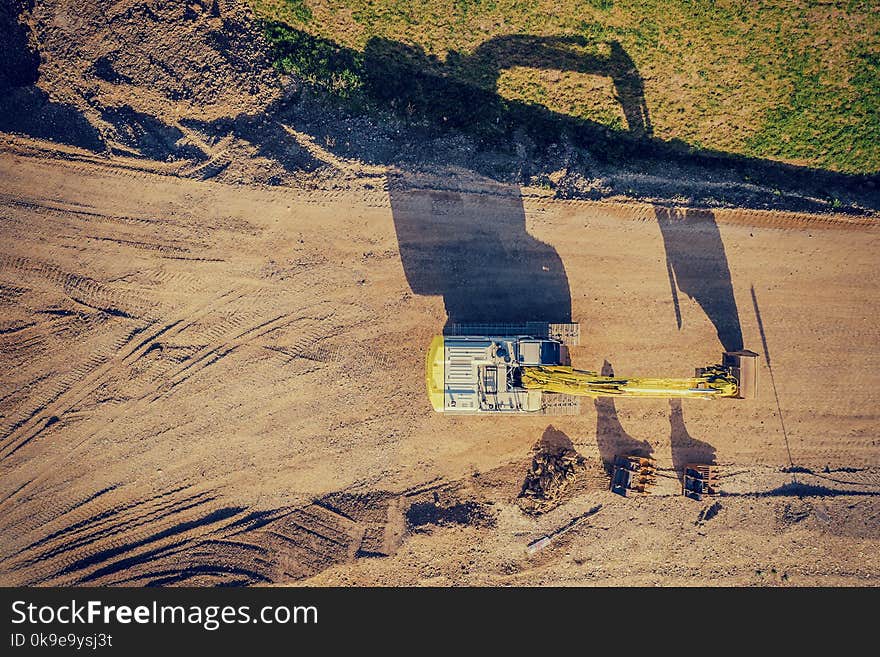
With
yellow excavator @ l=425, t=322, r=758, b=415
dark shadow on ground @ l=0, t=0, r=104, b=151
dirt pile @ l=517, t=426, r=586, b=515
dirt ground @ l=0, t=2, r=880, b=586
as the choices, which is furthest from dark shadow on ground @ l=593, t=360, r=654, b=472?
dark shadow on ground @ l=0, t=0, r=104, b=151

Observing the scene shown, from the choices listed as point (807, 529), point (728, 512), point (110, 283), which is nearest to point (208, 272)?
point (110, 283)

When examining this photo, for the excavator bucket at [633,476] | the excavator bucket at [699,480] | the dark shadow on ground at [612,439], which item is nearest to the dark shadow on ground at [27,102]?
the dark shadow on ground at [612,439]

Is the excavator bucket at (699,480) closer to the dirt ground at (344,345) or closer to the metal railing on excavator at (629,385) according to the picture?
the dirt ground at (344,345)

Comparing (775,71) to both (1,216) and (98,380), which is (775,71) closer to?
(98,380)

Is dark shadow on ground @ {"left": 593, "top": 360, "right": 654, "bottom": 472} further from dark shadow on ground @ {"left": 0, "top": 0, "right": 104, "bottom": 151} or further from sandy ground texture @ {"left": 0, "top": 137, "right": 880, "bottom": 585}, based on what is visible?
dark shadow on ground @ {"left": 0, "top": 0, "right": 104, "bottom": 151}

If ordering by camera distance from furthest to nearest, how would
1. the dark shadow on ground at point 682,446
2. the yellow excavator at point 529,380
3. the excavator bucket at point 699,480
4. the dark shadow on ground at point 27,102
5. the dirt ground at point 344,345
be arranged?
the dark shadow on ground at point 682,446, the dirt ground at point 344,345, the dark shadow on ground at point 27,102, the excavator bucket at point 699,480, the yellow excavator at point 529,380

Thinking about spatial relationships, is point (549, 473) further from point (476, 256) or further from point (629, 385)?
point (476, 256)
